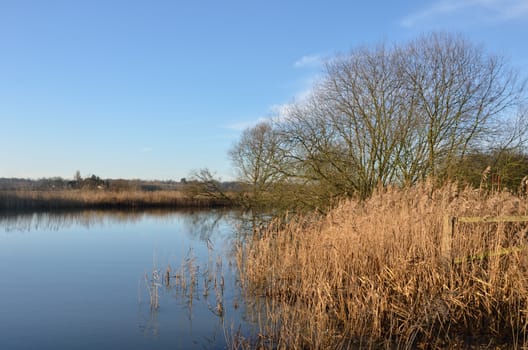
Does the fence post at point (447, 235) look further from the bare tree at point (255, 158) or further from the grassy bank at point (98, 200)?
the grassy bank at point (98, 200)

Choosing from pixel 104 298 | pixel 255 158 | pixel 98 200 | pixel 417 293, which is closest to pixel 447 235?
pixel 417 293

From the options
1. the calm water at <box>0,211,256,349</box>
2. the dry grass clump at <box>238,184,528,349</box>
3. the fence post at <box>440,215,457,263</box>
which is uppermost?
the fence post at <box>440,215,457,263</box>

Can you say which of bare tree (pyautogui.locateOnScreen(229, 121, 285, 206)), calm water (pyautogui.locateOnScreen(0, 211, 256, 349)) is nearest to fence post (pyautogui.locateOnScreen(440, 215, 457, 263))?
calm water (pyautogui.locateOnScreen(0, 211, 256, 349))

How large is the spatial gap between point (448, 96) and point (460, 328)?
914 cm

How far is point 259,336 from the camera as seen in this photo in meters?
5.01

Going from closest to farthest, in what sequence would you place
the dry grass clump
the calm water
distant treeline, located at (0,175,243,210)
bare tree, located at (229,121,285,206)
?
the dry grass clump, the calm water, bare tree, located at (229,121,285,206), distant treeline, located at (0,175,243,210)

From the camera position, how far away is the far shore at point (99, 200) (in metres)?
25.1

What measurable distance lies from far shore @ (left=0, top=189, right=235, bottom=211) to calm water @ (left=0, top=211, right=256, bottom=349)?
11.7 m

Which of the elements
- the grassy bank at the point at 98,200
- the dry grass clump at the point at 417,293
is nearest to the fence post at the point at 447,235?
the dry grass clump at the point at 417,293

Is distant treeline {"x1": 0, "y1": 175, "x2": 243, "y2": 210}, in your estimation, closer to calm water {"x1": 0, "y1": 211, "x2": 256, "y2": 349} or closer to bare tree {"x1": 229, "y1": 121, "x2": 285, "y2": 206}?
bare tree {"x1": 229, "y1": 121, "x2": 285, "y2": 206}

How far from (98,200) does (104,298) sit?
23.0 metres

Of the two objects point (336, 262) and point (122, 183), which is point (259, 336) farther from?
point (122, 183)

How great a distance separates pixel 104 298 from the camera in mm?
7309

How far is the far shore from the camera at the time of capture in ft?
82.4
